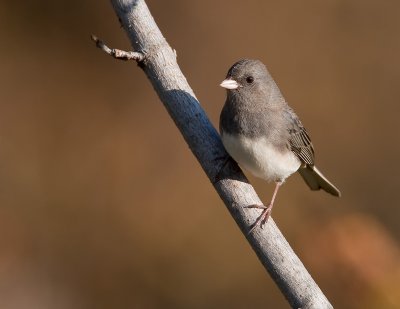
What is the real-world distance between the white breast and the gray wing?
0.05 meters

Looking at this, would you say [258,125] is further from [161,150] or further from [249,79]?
[161,150]

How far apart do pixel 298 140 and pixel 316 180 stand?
1.62 feet

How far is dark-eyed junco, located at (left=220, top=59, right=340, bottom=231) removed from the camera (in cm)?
304

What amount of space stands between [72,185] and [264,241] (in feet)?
9.70

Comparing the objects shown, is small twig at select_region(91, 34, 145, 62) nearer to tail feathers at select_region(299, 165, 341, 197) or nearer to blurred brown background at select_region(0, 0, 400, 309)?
tail feathers at select_region(299, 165, 341, 197)

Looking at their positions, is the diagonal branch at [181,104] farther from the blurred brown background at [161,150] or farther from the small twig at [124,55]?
the blurred brown background at [161,150]

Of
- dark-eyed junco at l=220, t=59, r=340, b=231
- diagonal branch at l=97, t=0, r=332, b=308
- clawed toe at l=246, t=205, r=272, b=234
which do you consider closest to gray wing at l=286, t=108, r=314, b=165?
dark-eyed junco at l=220, t=59, r=340, b=231

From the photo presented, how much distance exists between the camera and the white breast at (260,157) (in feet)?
9.74

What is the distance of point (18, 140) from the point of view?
5309mm

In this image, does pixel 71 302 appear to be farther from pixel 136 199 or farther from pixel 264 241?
pixel 264 241

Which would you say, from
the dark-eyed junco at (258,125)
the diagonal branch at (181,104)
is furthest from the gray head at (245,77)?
the diagonal branch at (181,104)

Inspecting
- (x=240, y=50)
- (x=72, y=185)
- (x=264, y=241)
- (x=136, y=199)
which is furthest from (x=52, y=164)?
(x=264, y=241)

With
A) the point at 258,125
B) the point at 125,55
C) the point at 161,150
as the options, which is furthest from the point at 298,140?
the point at 161,150

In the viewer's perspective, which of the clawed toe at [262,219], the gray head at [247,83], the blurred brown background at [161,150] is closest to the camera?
the clawed toe at [262,219]
